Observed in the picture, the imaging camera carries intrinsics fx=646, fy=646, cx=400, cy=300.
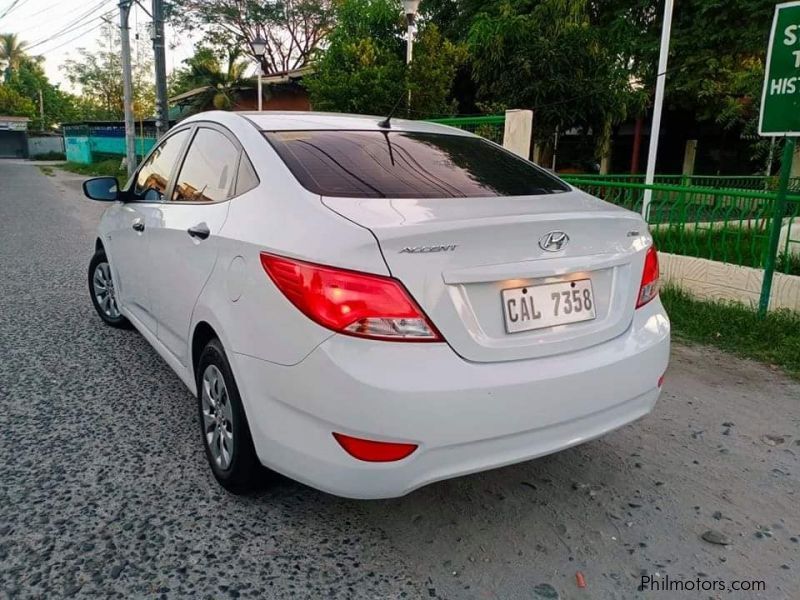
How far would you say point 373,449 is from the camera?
1957mm

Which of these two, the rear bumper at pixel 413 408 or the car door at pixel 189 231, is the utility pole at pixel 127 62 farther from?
the rear bumper at pixel 413 408

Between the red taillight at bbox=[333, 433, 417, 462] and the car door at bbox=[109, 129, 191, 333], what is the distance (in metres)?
1.83

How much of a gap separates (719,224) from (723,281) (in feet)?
1.89

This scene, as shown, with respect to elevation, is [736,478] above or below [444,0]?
below

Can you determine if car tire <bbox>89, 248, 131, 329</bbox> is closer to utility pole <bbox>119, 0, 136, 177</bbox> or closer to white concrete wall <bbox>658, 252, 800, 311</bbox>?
white concrete wall <bbox>658, 252, 800, 311</bbox>

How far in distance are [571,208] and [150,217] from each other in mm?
2156

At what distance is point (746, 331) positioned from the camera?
4812 millimetres

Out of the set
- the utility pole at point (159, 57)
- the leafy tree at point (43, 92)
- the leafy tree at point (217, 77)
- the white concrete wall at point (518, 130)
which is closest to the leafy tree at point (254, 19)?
the leafy tree at point (217, 77)

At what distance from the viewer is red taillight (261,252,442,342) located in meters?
1.94

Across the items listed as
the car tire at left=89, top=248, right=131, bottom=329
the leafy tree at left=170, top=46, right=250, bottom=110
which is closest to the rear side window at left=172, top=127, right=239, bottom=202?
the car tire at left=89, top=248, right=131, bottom=329

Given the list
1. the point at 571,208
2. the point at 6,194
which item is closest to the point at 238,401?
the point at 571,208

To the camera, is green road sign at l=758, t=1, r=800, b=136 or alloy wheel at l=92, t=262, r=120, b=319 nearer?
green road sign at l=758, t=1, r=800, b=136

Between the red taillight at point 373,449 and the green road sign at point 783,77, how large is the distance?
13.2 feet

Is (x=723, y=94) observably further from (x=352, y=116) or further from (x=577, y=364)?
(x=577, y=364)
